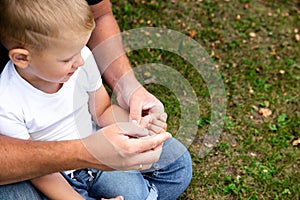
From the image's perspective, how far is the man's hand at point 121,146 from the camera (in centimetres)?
163

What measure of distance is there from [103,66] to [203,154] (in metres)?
0.81

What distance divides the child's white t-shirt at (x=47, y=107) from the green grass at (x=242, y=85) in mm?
856

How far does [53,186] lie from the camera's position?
1.79 m

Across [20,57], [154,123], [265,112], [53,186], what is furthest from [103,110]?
[265,112]

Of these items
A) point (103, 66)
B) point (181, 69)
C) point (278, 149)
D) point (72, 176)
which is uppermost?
point (103, 66)

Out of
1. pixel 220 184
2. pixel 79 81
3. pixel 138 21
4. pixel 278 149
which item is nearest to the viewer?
pixel 79 81

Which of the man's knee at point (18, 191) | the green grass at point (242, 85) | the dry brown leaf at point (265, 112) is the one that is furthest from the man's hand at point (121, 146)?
the dry brown leaf at point (265, 112)

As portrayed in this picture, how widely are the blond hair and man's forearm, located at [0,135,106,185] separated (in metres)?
0.31

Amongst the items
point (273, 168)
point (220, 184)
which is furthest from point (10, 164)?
point (273, 168)

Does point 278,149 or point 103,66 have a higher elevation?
point 103,66

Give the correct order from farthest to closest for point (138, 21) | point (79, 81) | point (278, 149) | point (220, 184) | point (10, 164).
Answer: point (138, 21)
point (278, 149)
point (220, 184)
point (79, 81)
point (10, 164)

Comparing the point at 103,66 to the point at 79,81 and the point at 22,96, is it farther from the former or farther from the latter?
the point at 22,96

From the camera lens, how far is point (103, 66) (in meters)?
2.21

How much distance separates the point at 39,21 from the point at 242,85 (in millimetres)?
1918
